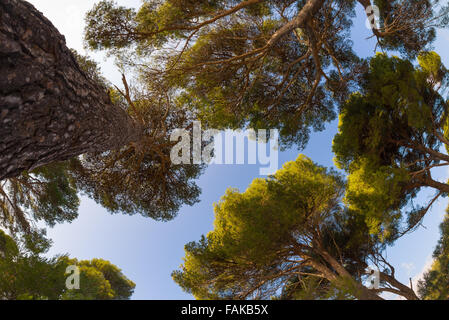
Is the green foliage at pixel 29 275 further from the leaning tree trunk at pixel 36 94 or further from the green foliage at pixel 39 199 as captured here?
the green foliage at pixel 39 199

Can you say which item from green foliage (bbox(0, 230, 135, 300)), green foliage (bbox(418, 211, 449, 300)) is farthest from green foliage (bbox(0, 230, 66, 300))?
green foliage (bbox(418, 211, 449, 300))

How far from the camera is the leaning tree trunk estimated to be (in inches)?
54.0

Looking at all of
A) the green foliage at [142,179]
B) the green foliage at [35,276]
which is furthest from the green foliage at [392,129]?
the green foliage at [35,276]

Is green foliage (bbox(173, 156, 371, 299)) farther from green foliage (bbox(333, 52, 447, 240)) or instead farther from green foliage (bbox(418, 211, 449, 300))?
green foliage (bbox(418, 211, 449, 300))

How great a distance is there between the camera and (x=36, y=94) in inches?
61.1

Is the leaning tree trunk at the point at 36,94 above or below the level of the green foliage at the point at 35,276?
above

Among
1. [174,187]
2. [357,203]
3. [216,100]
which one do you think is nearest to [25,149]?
[216,100]

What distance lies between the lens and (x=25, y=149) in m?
1.63

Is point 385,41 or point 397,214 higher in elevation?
point 385,41

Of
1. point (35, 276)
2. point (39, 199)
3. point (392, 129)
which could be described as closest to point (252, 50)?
point (392, 129)

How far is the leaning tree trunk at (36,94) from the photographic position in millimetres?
1372

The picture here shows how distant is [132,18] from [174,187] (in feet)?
13.2
